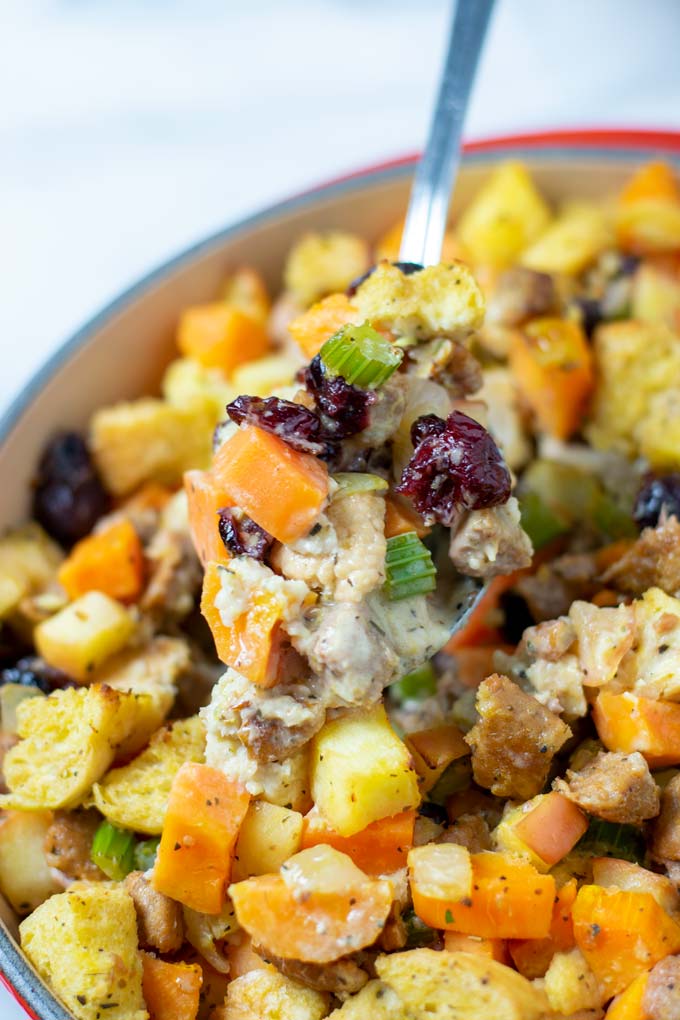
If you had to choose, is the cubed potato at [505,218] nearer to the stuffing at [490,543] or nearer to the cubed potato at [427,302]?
the cubed potato at [427,302]

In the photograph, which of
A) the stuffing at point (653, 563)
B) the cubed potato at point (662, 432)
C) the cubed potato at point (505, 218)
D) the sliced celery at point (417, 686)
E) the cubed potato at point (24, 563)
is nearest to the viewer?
the stuffing at point (653, 563)

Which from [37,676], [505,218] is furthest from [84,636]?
[505,218]

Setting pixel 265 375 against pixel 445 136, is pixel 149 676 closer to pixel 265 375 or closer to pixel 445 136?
pixel 265 375

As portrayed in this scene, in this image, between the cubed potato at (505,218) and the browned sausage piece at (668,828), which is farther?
the cubed potato at (505,218)

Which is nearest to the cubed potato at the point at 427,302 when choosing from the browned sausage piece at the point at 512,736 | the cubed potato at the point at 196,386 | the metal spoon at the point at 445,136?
the metal spoon at the point at 445,136

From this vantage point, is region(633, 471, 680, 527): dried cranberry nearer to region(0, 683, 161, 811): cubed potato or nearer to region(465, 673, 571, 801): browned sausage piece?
region(465, 673, 571, 801): browned sausage piece

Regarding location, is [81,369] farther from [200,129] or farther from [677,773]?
[677,773]
